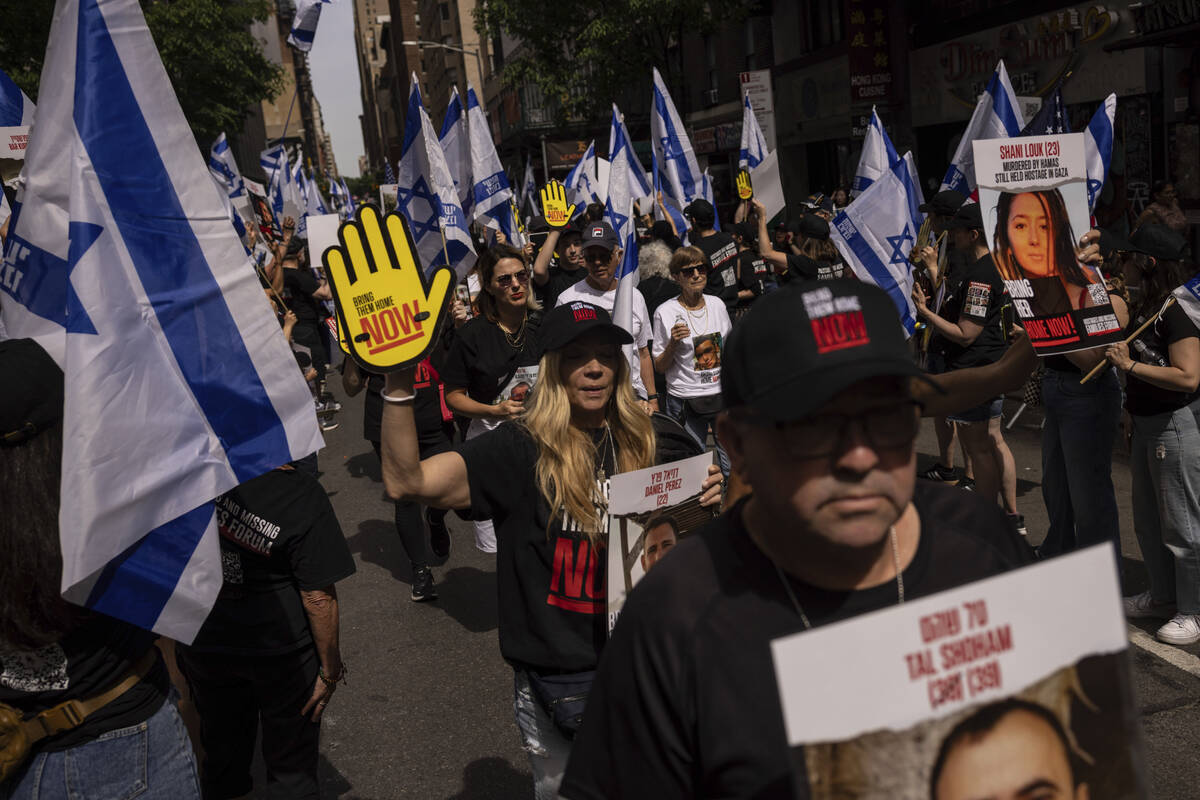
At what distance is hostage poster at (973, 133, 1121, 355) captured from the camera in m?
3.54

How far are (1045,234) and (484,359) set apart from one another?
115 inches

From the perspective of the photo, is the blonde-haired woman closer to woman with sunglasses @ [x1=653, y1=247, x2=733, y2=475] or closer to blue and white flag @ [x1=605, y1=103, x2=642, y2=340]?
blue and white flag @ [x1=605, y1=103, x2=642, y2=340]

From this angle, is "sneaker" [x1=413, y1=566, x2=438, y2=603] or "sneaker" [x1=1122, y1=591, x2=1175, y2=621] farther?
"sneaker" [x1=413, y1=566, x2=438, y2=603]

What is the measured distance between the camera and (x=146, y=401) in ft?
8.87

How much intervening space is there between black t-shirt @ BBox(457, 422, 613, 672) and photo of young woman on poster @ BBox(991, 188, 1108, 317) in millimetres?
1684

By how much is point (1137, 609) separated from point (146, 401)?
4666 mm

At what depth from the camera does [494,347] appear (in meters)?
5.66

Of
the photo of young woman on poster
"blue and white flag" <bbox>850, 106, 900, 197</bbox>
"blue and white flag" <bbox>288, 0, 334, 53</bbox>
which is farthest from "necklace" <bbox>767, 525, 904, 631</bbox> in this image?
"blue and white flag" <bbox>850, 106, 900, 197</bbox>

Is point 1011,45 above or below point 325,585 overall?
above

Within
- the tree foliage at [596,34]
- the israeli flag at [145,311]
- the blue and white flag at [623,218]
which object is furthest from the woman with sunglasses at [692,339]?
the tree foliage at [596,34]

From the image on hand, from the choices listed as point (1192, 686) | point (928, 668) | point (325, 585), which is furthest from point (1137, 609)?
point (928, 668)

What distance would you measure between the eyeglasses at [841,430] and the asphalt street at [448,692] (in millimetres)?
2956

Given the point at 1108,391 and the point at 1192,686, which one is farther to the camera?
the point at 1108,391

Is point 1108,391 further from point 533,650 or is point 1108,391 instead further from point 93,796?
point 93,796
